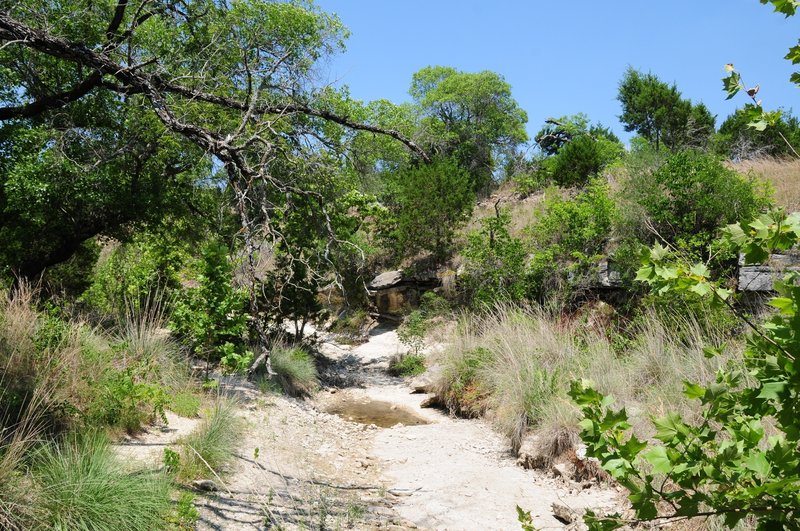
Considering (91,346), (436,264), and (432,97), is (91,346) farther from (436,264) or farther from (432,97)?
(432,97)

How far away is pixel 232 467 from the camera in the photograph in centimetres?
527

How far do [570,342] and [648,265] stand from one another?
271 inches

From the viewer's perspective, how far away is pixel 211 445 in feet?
17.1

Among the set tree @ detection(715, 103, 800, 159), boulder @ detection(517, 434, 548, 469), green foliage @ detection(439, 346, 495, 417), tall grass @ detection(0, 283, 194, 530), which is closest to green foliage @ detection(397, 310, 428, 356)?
green foliage @ detection(439, 346, 495, 417)

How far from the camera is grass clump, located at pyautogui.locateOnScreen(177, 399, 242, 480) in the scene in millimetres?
4812

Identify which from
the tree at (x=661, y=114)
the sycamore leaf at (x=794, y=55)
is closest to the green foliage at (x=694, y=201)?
the sycamore leaf at (x=794, y=55)

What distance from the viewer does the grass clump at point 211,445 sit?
15.8ft

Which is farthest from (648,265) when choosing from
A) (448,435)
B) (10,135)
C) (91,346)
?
(10,135)

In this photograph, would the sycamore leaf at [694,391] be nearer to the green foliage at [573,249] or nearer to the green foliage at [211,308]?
the green foliage at [211,308]

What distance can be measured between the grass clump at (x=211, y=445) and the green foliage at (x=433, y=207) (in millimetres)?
11262

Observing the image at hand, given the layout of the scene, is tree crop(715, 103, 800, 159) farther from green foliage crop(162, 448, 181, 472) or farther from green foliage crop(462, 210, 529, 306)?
green foliage crop(162, 448, 181, 472)

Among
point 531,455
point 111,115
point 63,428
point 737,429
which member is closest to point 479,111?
point 111,115

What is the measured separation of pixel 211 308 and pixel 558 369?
4659mm

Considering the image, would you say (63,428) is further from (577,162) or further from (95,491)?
(577,162)
